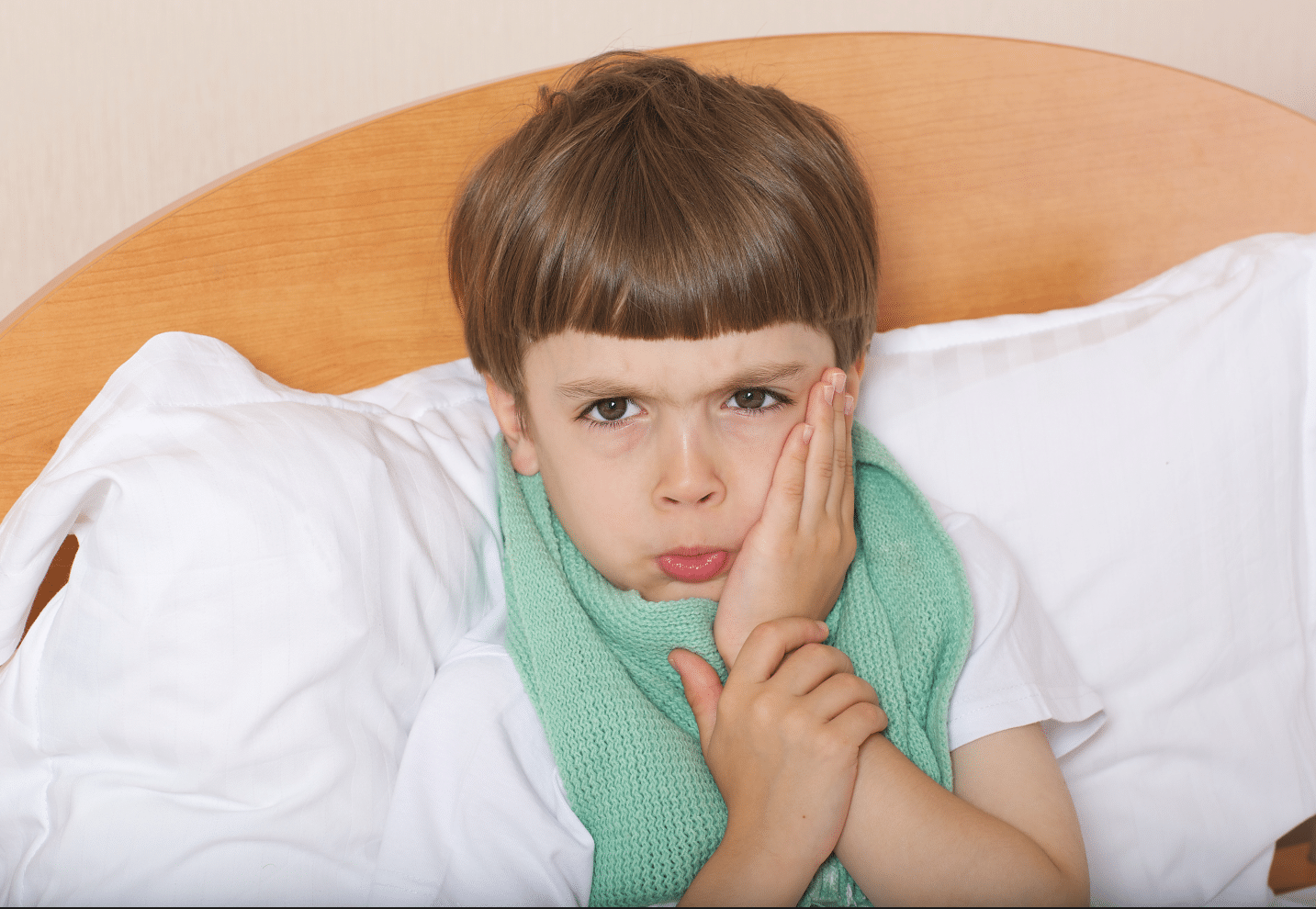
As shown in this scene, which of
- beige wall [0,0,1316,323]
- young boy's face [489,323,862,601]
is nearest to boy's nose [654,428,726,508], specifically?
young boy's face [489,323,862,601]

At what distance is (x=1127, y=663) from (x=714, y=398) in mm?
479

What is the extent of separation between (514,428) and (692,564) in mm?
196

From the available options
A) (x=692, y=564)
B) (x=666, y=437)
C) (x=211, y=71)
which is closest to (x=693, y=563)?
(x=692, y=564)

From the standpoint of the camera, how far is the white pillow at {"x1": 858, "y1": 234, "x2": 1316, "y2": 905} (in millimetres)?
840

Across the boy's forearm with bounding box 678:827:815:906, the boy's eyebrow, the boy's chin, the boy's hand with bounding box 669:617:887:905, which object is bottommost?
the boy's forearm with bounding box 678:827:815:906

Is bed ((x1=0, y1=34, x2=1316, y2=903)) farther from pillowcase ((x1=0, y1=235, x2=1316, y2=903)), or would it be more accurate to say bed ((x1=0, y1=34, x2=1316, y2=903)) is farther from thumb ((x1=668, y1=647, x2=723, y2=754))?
thumb ((x1=668, y1=647, x2=723, y2=754))

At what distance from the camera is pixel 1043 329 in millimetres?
978

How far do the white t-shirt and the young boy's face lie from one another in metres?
0.14

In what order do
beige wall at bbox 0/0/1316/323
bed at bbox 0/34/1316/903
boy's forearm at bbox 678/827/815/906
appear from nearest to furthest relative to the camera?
boy's forearm at bbox 678/827/815/906, bed at bbox 0/34/1316/903, beige wall at bbox 0/0/1316/323

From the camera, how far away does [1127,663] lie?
34.3 inches

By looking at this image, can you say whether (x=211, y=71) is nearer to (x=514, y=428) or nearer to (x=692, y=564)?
(x=514, y=428)

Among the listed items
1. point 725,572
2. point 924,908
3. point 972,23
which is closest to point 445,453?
point 725,572

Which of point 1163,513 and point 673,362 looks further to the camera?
point 1163,513

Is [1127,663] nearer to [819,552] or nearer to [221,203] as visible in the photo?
[819,552]
